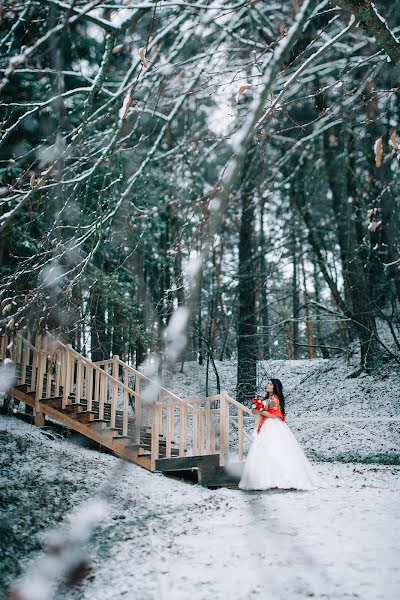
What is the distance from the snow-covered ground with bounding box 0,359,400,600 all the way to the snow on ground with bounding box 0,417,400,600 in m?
0.01

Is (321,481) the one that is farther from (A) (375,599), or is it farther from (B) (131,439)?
(A) (375,599)

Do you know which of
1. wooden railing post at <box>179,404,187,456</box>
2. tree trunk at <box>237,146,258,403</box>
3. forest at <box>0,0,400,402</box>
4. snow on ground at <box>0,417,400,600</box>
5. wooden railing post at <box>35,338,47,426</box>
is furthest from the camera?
tree trunk at <box>237,146,258,403</box>

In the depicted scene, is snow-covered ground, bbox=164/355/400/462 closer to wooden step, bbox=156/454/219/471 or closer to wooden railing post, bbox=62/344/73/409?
wooden railing post, bbox=62/344/73/409

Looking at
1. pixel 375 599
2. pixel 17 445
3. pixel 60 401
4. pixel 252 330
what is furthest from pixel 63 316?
pixel 252 330

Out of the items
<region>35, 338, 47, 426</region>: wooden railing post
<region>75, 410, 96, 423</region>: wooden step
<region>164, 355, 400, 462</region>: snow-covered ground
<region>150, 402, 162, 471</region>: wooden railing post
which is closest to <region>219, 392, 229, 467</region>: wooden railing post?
<region>150, 402, 162, 471</region>: wooden railing post

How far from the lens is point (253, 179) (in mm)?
13688

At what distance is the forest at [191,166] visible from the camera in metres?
3.23

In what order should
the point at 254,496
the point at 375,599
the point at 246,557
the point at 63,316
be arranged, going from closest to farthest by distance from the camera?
1. the point at 375,599
2. the point at 246,557
3. the point at 63,316
4. the point at 254,496

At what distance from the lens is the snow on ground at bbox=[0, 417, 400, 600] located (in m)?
3.46

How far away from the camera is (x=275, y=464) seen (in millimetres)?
6500

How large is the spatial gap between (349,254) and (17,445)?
9515mm

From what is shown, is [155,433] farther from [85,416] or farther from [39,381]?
[39,381]

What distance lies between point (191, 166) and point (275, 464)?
12.7 ft

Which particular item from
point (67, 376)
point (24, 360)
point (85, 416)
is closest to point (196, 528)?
point (85, 416)
